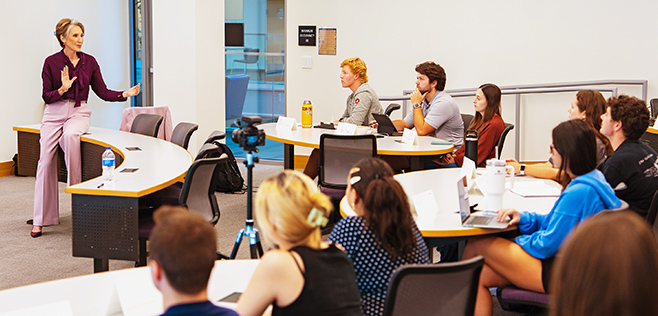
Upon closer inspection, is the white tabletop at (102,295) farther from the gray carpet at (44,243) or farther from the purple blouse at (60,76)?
the purple blouse at (60,76)

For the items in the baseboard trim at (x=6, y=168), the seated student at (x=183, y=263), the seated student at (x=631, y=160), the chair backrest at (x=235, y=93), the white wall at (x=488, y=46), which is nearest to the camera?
the seated student at (x=183, y=263)

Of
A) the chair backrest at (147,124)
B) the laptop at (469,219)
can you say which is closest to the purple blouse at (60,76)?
the chair backrest at (147,124)

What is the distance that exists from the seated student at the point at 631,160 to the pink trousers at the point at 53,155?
3.86 metres

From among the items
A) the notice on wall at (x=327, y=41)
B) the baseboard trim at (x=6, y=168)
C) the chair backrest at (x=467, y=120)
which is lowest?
the baseboard trim at (x=6, y=168)

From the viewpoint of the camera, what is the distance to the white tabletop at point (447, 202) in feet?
9.77

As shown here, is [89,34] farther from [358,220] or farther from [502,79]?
[358,220]

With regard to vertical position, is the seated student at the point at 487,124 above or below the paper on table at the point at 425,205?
above

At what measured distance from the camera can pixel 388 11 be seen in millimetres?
8039

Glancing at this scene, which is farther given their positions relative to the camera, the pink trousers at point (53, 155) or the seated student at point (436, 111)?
the seated student at point (436, 111)

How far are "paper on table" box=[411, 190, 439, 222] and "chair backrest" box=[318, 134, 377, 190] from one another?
1.56 m

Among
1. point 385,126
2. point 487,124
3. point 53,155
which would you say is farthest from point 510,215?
point 53,155

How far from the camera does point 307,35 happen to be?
830 cm

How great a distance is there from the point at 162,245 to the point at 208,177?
2.53 meters

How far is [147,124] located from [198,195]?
218 cm
